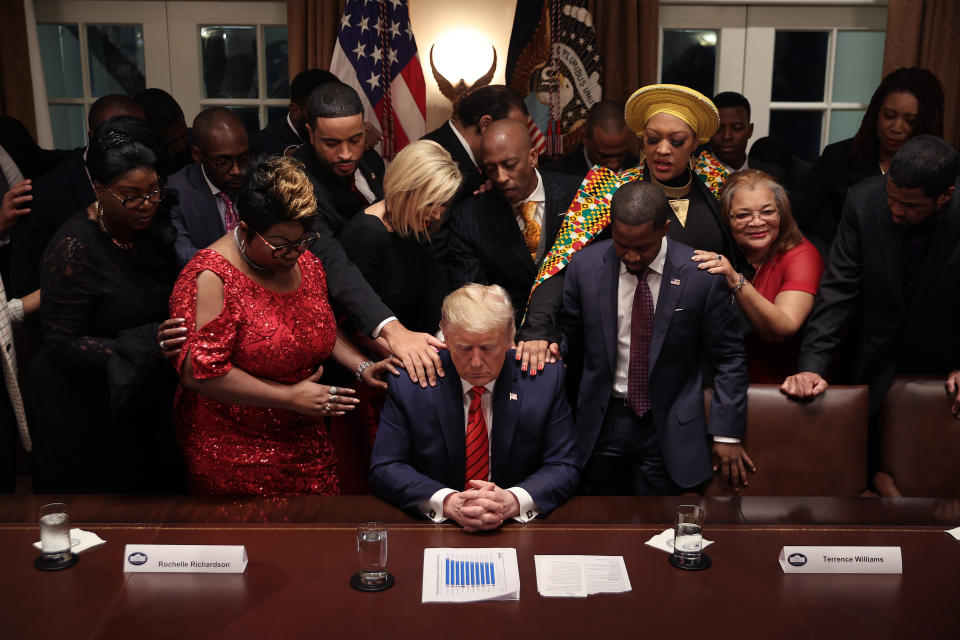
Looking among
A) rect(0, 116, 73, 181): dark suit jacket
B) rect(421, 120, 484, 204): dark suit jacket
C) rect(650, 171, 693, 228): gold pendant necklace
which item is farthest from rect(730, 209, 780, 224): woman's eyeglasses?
rect(0, 116, 73, 181): dark suit jacket

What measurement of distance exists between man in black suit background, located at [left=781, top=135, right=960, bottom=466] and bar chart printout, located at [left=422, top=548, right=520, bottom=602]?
3.94ft

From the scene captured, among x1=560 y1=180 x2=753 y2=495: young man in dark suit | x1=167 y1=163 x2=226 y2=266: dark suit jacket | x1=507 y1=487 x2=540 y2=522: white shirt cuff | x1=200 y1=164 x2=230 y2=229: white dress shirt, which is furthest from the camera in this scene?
x1=200 y1=164 x2=230 y2=229: white dress shirt

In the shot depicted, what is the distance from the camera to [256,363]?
2330 millimetres

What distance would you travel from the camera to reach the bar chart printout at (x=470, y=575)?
1.81m

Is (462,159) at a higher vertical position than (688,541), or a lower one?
higher

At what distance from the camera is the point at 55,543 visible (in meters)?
1.93

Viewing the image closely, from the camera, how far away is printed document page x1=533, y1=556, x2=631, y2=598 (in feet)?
6.02

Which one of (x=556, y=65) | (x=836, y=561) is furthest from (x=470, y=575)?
(x=556, y=65)

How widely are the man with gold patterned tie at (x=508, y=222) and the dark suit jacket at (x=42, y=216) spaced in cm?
137

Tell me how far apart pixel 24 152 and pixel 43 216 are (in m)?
1.29

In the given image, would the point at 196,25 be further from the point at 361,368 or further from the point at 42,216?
the point at 361,368

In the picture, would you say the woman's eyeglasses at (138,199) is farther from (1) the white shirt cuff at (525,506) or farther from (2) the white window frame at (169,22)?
(2) the white window frame at (169,22)

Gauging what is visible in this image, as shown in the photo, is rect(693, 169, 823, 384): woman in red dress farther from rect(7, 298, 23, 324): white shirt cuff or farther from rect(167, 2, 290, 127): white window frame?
rect(167, 2, 290, 127): white window frame

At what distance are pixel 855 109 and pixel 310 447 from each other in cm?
439
